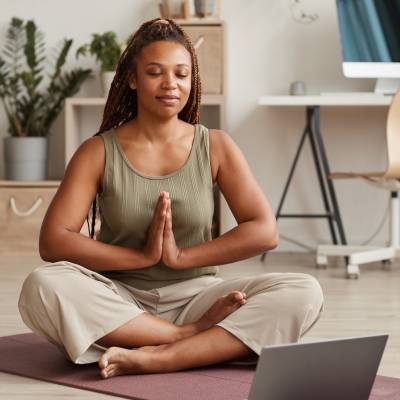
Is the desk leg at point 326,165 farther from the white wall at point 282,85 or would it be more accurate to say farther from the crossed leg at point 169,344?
the crossed leg at point 169,344

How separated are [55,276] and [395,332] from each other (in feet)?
3.52

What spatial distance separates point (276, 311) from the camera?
63.0 inches

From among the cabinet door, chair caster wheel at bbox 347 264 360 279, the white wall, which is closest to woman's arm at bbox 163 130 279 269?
chair caster wheel at bbox 347 264 360 279

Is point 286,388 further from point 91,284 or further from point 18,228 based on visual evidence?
point 18,228

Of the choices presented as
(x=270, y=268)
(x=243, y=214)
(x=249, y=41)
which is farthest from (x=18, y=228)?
(x=243, y=214)

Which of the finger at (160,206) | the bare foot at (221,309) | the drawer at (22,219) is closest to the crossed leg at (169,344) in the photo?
the bare foot at (221,309)

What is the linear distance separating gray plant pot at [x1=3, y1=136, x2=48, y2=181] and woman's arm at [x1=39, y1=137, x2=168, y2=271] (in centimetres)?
224

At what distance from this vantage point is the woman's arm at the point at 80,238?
1673 millimetres

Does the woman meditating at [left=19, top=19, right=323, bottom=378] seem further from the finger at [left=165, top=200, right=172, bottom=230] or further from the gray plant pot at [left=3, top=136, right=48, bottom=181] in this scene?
the gray plant pot at [left=3, top=136, right=48, bottom=181]

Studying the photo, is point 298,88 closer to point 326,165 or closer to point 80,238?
point 326,165

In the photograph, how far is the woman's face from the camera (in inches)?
68.3

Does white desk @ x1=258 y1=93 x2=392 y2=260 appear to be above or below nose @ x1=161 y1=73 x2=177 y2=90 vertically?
below

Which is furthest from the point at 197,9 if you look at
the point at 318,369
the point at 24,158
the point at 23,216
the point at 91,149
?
the point at 318,369

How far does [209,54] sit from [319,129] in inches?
27.7
